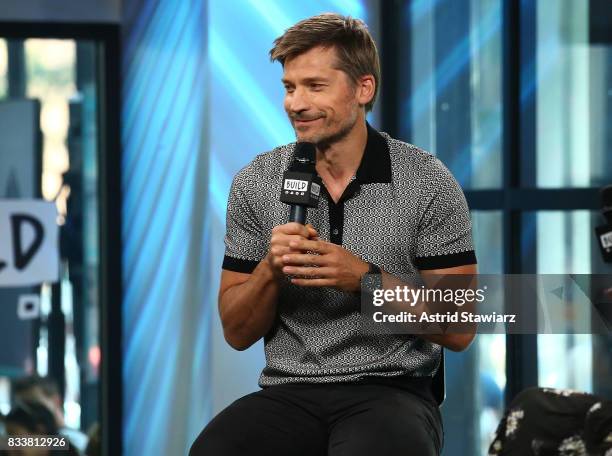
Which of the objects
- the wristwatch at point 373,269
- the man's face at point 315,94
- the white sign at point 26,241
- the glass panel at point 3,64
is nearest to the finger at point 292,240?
the wristwatch at point 373,269

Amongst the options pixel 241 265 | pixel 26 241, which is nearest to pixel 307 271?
pixel 241 265

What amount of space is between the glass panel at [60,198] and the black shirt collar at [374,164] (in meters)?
2.61

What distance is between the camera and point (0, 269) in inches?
187

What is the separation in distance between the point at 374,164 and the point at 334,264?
1.06 ft

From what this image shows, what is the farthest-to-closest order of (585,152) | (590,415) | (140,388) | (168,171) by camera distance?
(140,388)
(168,171)
(585,152)
(590,415)

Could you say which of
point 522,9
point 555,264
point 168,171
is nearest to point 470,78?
point 522,9

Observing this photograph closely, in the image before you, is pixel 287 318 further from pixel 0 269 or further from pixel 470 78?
pixel 0 269

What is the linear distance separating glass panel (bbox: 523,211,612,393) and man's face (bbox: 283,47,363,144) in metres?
1.45

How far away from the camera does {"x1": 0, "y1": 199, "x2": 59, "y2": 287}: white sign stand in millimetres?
4750

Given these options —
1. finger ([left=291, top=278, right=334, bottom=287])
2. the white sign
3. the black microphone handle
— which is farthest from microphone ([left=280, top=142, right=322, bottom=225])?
the white sign

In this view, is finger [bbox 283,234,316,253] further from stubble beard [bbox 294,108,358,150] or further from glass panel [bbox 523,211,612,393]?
glass panel [bbox 523,211,612,393]

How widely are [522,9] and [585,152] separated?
483 mm

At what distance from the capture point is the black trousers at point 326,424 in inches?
85.0

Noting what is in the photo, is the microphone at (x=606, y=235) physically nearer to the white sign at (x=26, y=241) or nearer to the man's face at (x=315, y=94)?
the man's face at (x=315, y=94)
